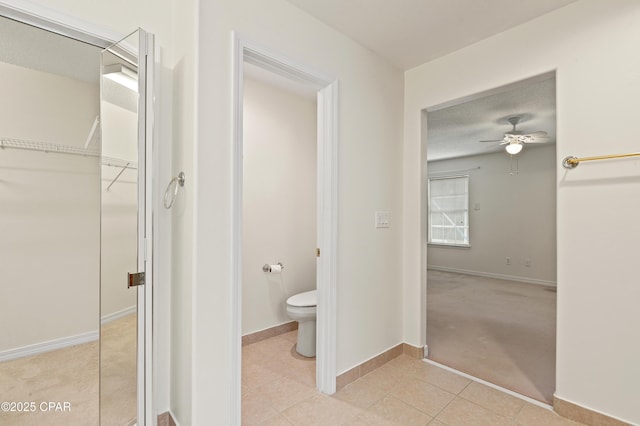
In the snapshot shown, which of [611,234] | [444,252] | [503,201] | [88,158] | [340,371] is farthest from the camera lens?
[444,252]

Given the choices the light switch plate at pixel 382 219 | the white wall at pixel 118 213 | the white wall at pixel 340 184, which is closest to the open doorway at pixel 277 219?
the white wall at pixel 340 184

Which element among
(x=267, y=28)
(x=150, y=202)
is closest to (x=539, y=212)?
(x=267, y=28)

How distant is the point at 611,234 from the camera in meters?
1.69

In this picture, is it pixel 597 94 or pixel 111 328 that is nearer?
pixel 111 328

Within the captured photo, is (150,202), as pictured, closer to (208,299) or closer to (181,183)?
(181,183)

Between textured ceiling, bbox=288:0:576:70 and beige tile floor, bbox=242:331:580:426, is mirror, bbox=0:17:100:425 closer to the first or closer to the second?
beige tile floor, bbox=242:331:580:426

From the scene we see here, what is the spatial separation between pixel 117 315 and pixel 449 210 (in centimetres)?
683

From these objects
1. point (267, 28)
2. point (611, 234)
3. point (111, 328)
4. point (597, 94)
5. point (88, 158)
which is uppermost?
point (267, 28)

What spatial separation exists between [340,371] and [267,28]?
89.6 inches

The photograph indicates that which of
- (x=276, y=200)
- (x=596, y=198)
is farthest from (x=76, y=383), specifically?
(x=596, y=198)

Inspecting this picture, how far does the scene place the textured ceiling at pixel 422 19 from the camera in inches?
71.3

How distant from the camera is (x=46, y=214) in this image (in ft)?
8.70

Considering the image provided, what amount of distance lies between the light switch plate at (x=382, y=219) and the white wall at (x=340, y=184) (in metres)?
0.06

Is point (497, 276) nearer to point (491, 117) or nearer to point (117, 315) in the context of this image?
point (491, 117)
